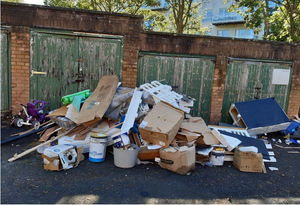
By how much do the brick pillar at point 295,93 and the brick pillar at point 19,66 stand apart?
8006 mm

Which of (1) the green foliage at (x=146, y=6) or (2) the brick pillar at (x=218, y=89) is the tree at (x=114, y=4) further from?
(2) the brick pillar at (x=218, y=89)

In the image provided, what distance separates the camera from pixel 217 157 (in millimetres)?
4766

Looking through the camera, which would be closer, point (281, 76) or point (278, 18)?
point (281, 76)

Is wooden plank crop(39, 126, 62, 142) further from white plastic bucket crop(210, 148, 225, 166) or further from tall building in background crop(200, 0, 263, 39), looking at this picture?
tall building in background crop(200, 0, 263, 39)

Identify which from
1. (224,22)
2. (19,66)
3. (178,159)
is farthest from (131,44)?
(224,22)

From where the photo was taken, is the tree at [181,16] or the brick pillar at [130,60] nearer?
the brick pillar at [130,60]

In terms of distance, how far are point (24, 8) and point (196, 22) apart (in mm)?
16195

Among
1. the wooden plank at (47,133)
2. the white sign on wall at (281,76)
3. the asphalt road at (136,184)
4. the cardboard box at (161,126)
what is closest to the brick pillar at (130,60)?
the cardboard box at (161,126)

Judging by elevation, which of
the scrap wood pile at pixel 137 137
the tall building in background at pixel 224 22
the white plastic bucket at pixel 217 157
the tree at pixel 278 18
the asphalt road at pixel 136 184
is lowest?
the asphalt road at pixel 136 184

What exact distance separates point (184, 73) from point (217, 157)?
3218 mm

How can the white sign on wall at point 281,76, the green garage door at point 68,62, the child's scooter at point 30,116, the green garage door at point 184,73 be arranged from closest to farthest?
the child's scooter at point 30,116, the green garage door at point 68,62, the green garage door at point 184,73, the white sign on wall at point 281,76

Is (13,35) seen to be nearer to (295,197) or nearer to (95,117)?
(95,117)

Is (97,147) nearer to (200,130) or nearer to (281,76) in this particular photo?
(200,130)

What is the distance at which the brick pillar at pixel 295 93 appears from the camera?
808 centimetres
